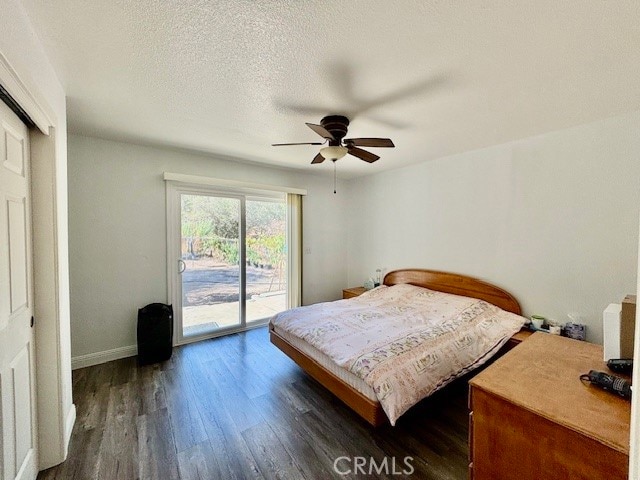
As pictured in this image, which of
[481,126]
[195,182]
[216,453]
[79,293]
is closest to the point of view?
[216,453]

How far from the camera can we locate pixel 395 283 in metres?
4.06

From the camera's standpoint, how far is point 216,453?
69.5 inches

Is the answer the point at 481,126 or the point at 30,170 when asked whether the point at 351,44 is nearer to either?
the point at 481,126

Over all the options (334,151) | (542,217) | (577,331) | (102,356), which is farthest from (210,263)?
(577,331)

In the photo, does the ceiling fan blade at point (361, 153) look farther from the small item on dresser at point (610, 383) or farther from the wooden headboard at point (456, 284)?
the small item on dresser at point (610, 383)

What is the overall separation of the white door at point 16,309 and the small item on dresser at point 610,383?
2.74m

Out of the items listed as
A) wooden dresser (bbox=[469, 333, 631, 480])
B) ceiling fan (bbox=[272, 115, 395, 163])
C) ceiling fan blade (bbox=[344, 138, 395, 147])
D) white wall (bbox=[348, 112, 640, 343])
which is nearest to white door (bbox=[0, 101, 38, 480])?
ceiling fan (bbox=[272, 115, 395, 163])

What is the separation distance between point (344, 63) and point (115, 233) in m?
2.96

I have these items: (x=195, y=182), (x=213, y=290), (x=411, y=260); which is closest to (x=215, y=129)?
(x=195, y=182)

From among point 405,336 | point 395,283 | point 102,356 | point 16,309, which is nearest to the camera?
point 16,309

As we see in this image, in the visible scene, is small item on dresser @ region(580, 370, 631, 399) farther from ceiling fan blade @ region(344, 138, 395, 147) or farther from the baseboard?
the baseboard

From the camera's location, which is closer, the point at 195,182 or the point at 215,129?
the point at 215,129

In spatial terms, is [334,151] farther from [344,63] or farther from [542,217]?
[542,217]

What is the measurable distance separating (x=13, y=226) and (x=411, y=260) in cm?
387
